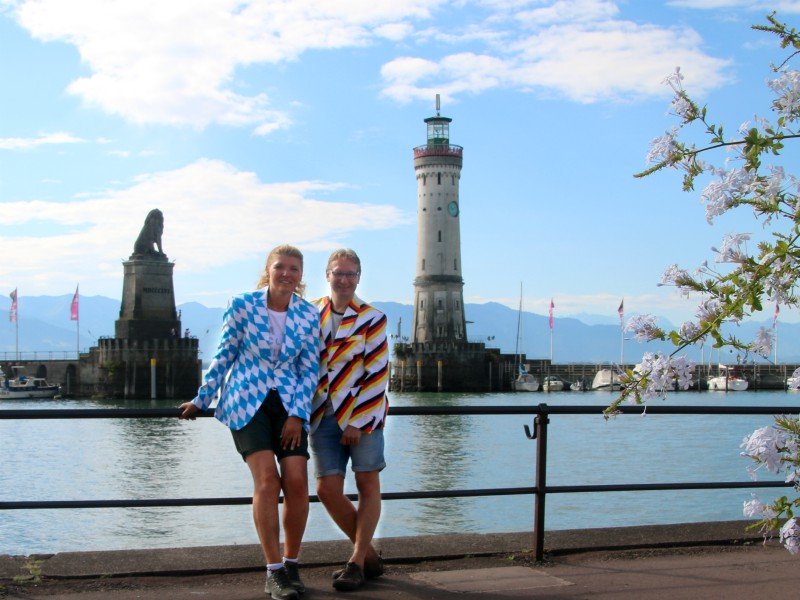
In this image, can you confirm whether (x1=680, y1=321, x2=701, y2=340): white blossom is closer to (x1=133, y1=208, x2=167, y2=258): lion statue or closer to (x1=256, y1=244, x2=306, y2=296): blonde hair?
(x1=256, y1=244, x2=306, y2=296): blonde hair

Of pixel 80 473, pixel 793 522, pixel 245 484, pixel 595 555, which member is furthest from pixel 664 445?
pixel 793 522

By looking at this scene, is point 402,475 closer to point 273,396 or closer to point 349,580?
point 349,580

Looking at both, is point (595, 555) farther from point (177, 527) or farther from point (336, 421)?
point (177, 527)

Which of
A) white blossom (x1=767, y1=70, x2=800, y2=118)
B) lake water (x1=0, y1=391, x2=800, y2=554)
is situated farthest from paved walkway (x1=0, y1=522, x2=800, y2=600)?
lake water (x1=0, y1=391, x2=800, y2=554)

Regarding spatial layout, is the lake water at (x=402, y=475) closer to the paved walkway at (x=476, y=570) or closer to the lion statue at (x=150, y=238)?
the paved walkway at (x=476, y=570)

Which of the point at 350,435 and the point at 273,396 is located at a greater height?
the point at 273,396

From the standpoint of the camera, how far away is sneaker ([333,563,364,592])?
15.8 feet

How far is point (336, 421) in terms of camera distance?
4.97m

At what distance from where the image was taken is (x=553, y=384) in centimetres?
10106

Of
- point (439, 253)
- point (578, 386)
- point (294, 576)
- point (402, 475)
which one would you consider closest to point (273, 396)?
point (294, 576)

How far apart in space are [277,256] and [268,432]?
90 centimetres

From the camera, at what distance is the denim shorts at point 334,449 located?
16.4 ft

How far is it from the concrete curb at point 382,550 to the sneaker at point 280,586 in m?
Answer: 0.67

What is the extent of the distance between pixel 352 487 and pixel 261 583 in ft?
59.4
